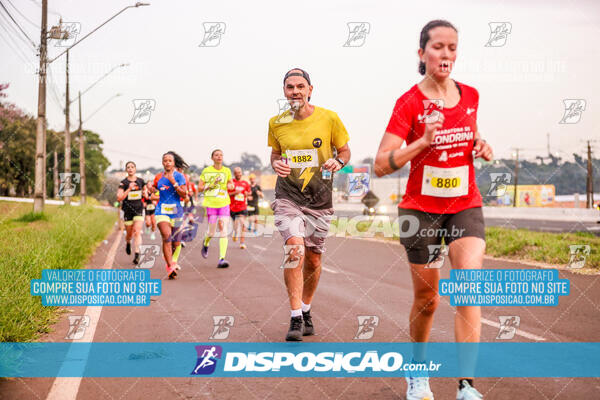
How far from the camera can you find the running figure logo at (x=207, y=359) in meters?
4.92

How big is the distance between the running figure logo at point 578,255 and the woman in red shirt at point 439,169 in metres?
8.34

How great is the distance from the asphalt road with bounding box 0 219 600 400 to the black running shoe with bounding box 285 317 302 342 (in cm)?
22

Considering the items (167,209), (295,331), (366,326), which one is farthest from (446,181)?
(167,209)

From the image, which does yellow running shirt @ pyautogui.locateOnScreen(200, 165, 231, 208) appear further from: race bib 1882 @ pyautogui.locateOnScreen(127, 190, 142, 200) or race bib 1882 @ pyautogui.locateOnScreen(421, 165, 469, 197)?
race bib 1882 @ pyautogui.locateOnScreen(421, 165, 469, 197)

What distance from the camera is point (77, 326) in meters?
6.70

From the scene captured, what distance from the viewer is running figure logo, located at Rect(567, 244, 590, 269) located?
1127 centimetres

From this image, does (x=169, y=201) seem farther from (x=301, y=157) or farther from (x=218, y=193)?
(x=301, y=157)

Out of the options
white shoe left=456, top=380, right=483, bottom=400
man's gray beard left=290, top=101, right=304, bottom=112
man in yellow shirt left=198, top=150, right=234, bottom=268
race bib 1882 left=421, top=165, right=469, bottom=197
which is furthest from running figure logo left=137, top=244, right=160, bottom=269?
white shoe left=456, top=380, right=483, bottom=400

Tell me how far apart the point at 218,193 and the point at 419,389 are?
879 cm

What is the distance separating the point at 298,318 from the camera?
581cm

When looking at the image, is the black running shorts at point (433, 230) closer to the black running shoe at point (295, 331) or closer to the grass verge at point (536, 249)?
the black running shoe at point (295, 331)

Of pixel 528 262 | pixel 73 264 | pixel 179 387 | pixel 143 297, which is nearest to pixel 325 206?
pixel 179 387

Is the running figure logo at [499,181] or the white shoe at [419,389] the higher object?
the running figure logo at [499,181]

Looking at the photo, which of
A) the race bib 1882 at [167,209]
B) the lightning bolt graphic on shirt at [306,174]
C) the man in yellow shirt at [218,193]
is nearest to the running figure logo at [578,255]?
the man in yellow shirt at [218,193]
